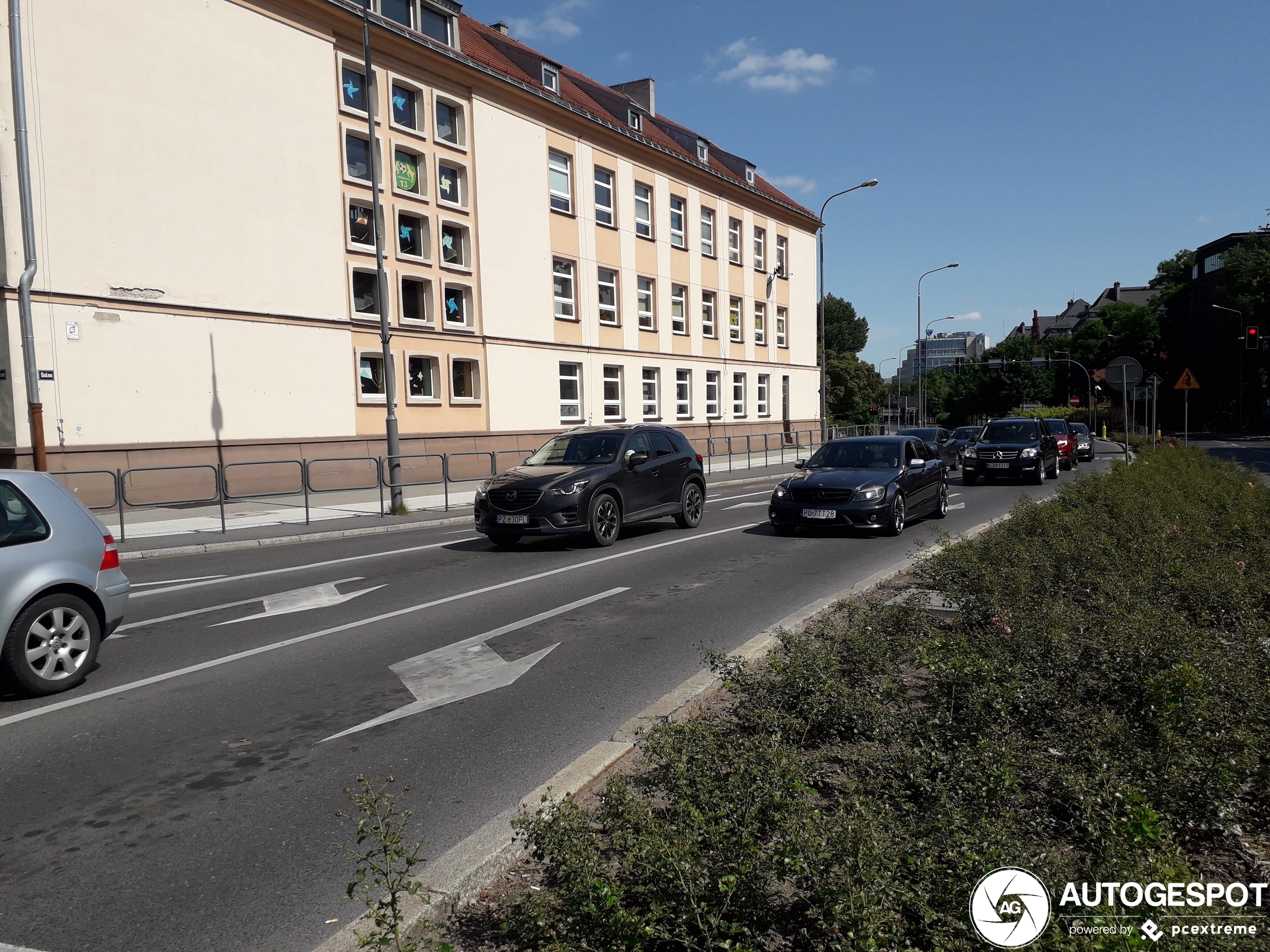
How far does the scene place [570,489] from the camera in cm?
1221

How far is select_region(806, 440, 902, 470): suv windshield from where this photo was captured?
1418 centimetres

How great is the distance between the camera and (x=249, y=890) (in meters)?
3.28

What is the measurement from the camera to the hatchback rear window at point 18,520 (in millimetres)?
5809

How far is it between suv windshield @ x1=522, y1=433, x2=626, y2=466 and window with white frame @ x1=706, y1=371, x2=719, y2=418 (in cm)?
2754

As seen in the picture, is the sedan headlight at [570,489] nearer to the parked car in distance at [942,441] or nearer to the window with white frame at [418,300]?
the window with white frame at [418,300]

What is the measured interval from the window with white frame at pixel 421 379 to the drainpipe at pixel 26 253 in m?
10.2

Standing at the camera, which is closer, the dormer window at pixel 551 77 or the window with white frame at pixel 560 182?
the window with white frame at pixel 560 182

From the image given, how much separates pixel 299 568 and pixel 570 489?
3.60 m

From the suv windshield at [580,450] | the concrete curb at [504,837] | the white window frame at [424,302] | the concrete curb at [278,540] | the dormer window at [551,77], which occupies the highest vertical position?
the dormer window at [551,77]

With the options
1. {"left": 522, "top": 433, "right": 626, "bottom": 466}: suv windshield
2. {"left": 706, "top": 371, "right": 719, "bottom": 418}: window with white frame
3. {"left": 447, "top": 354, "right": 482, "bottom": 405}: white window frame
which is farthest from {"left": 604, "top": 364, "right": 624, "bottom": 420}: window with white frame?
{"left": 522, "top": 433, "right": 626, "bottom": 466}: suv windshield

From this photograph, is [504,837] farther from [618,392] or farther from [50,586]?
[618,392]

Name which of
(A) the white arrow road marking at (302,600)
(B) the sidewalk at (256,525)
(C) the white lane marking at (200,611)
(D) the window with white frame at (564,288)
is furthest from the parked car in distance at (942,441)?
(C) the white lane marking at (200,611)

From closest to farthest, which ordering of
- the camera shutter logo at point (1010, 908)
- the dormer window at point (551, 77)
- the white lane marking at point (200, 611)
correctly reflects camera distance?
the camera shutter logo at point (1010, 908), the white lane marking at point (200, 611), the dormer window at point (551, 77)

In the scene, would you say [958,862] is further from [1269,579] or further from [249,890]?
[1269,579]
